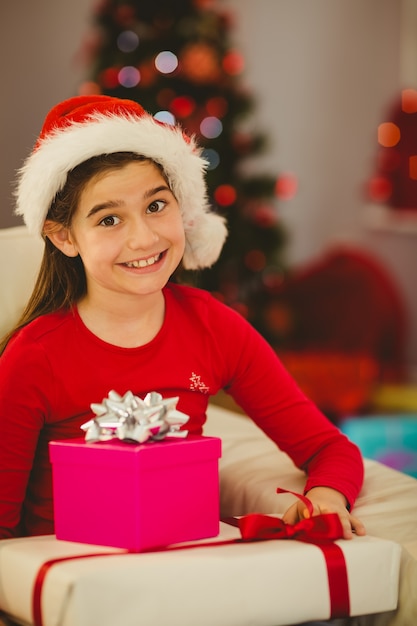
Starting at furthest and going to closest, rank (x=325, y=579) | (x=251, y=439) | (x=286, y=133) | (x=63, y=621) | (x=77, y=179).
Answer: (x=286, y=133), (x=251, y=439), (x=77, y=179), (x=325, y=579), (x=63, y=621)

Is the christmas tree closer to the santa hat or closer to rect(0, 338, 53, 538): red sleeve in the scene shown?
the santa hat

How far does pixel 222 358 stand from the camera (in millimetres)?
1492

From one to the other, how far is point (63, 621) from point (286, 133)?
454cm

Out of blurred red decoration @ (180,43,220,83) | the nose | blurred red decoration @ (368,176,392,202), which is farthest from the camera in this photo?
blurred red decoration @ (368,176,392,202)

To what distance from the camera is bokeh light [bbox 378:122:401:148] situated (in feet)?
17.4

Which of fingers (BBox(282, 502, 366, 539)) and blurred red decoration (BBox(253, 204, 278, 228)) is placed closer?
fingers (BBox(282, 502, 366, 539))

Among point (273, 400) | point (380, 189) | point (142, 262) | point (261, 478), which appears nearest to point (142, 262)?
point (142, 262)

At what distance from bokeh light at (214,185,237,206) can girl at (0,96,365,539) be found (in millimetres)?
2790

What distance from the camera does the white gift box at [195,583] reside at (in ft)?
3.34

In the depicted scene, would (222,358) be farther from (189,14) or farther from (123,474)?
(189,14)

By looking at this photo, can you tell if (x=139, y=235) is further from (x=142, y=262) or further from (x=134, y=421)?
(x=134, y=421)

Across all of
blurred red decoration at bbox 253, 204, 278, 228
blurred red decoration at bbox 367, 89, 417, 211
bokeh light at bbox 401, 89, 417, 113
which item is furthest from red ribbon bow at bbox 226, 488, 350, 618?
bokeh light at bbox 401, 89, 417, 113

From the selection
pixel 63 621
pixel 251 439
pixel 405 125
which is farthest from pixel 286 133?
pixel 63 621

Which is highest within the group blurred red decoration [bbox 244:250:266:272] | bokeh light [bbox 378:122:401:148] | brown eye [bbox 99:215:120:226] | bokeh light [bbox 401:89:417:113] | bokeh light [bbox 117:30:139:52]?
bokeh light [bbox 117:30:139:52]
